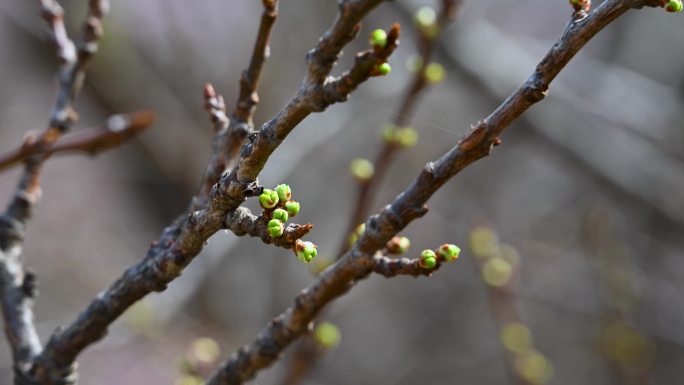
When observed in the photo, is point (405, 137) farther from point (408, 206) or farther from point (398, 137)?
point (408, 206)

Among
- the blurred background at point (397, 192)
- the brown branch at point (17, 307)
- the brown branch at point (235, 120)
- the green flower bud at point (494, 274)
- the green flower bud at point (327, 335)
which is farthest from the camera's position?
the blurred background at point (397, 192)

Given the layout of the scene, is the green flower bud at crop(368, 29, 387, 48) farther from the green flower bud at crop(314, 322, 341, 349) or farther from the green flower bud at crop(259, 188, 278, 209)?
the green flower bud at crop(314, 322, 341, 349)

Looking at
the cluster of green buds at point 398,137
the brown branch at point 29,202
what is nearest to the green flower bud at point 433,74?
the cluster of green buds at point 398,137

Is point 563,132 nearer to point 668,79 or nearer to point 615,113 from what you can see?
point 615,113

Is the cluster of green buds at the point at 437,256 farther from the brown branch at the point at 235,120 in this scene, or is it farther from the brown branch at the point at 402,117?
the brown branch at the point at 402,117

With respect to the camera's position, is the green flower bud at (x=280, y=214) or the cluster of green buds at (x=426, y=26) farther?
the cluster of green buds at (x=426, y=26)
